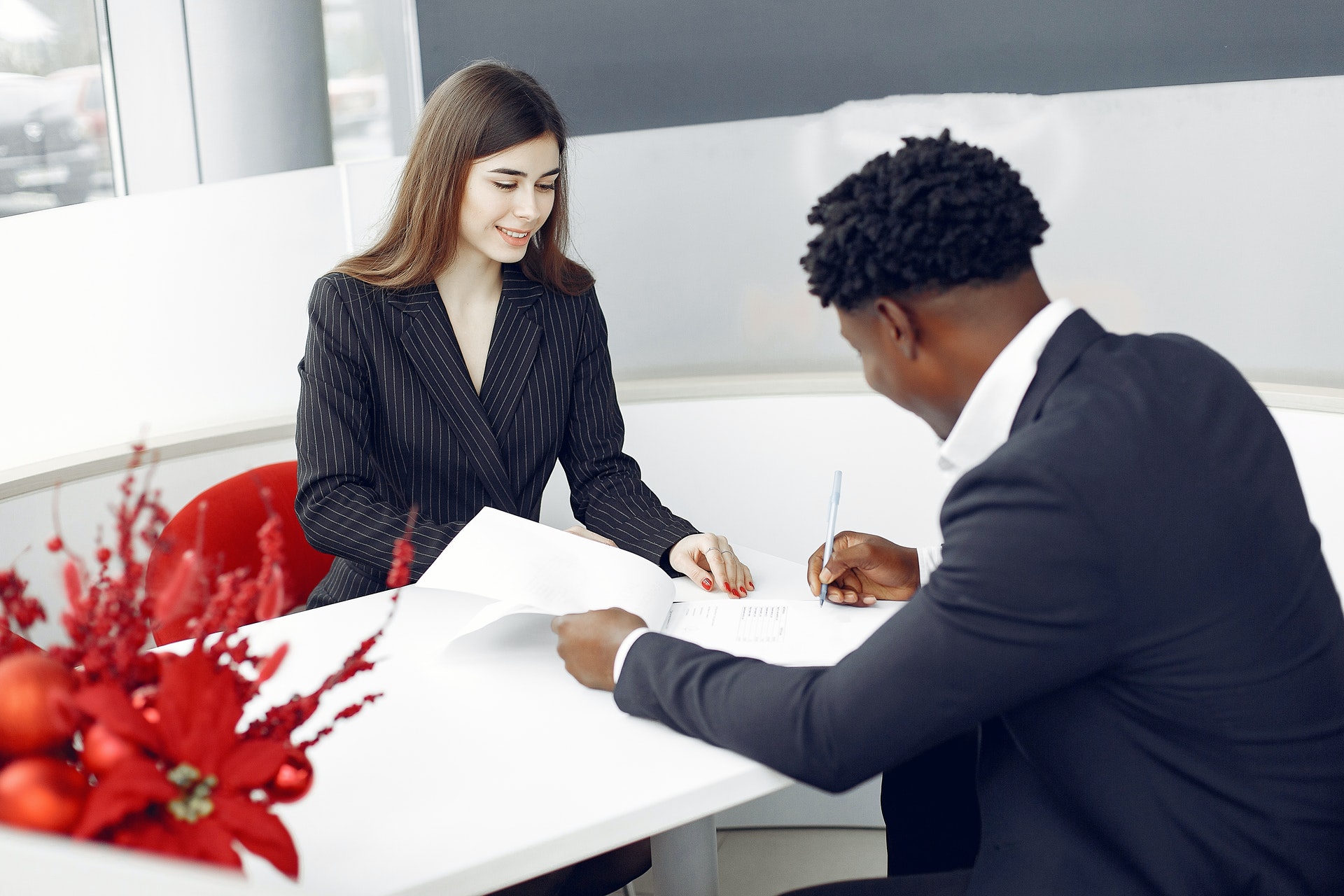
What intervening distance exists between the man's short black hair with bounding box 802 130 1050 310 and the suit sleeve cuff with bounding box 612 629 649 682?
41cm

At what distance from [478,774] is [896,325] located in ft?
1.91

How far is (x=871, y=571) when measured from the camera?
1.42 m

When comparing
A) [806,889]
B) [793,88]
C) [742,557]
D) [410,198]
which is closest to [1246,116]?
[793,88]

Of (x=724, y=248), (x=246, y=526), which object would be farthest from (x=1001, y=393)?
(x=724, y=248)

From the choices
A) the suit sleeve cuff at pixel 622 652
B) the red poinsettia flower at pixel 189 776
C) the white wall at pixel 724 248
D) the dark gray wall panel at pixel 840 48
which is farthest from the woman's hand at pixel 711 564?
the dark gray wall panel at pixel 840 48

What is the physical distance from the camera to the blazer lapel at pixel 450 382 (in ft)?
6.34

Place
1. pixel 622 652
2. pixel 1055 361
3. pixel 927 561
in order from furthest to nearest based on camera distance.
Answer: pixel 927 561
pixel 622 652
pixel 1055 361

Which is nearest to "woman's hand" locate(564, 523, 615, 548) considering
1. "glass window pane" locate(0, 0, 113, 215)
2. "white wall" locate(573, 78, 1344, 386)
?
"white wall" locate(573, 78, 1344, 386)

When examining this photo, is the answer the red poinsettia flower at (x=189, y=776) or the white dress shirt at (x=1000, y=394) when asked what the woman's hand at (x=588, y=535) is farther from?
the red poinsettia flower at (x=189, y=776)

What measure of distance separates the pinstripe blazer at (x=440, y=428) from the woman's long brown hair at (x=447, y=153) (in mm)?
55

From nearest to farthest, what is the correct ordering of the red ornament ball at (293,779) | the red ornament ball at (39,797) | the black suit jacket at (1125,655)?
the red ornament ball at (39,797), the red ornament ball at (293,779), the black suit jacket at (1125,655)

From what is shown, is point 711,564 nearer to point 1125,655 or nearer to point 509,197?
point 1125,655

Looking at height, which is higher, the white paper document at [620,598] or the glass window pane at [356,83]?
the glass window pane at [356,83]

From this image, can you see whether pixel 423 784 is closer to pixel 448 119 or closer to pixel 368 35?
pixel 448 119
